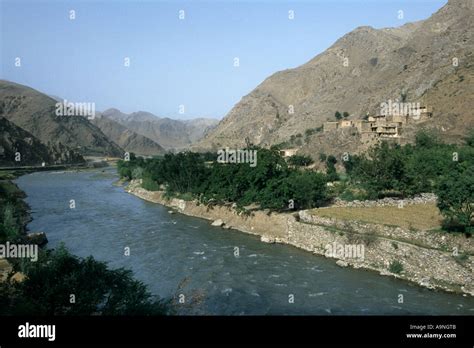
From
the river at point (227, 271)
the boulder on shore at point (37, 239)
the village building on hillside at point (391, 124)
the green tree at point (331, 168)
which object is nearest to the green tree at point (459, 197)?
the river at point (227, 271)

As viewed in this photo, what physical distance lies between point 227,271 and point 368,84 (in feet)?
356

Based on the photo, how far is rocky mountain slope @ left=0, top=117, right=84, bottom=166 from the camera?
11725 centimetres

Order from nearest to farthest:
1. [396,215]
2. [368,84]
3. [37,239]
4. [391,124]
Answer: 1. [396,215]
2. [37,239]
3. [391,124]
4. [368,84]

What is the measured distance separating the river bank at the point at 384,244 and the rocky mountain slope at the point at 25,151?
96053mm

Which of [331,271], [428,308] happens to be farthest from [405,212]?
[428,308]

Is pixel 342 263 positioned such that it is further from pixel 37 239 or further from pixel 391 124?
pixel 391 124

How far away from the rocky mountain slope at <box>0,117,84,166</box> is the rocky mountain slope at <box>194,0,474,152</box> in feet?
166

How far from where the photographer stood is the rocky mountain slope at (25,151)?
385 ft

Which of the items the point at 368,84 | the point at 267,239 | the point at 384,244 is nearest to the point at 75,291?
the point at 384,244

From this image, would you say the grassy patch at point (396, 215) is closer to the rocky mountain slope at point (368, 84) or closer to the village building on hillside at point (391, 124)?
the rocky mountain slope at point (368, 84)

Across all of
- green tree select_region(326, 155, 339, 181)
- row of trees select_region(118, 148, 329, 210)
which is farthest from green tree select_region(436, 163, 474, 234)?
green tree select_region(326, 155, 339, 181)

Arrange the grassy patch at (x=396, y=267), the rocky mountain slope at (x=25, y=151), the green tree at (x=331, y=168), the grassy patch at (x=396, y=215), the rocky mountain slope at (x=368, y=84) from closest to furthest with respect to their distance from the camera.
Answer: the grassy patch at (x=396, y=267)
the grassy patch at (x=396, y=215)
the green tree at (x=331, y=168)
the rocky mountain slope at (x=368, y=84)
the rocky mountain slope at (x=25, y=151)

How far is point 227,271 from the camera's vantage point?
96.4ft

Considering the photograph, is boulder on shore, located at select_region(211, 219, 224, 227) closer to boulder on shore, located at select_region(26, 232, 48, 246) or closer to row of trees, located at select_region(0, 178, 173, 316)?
boulder on shore, located at select_region(26, 232, 48, 246)
